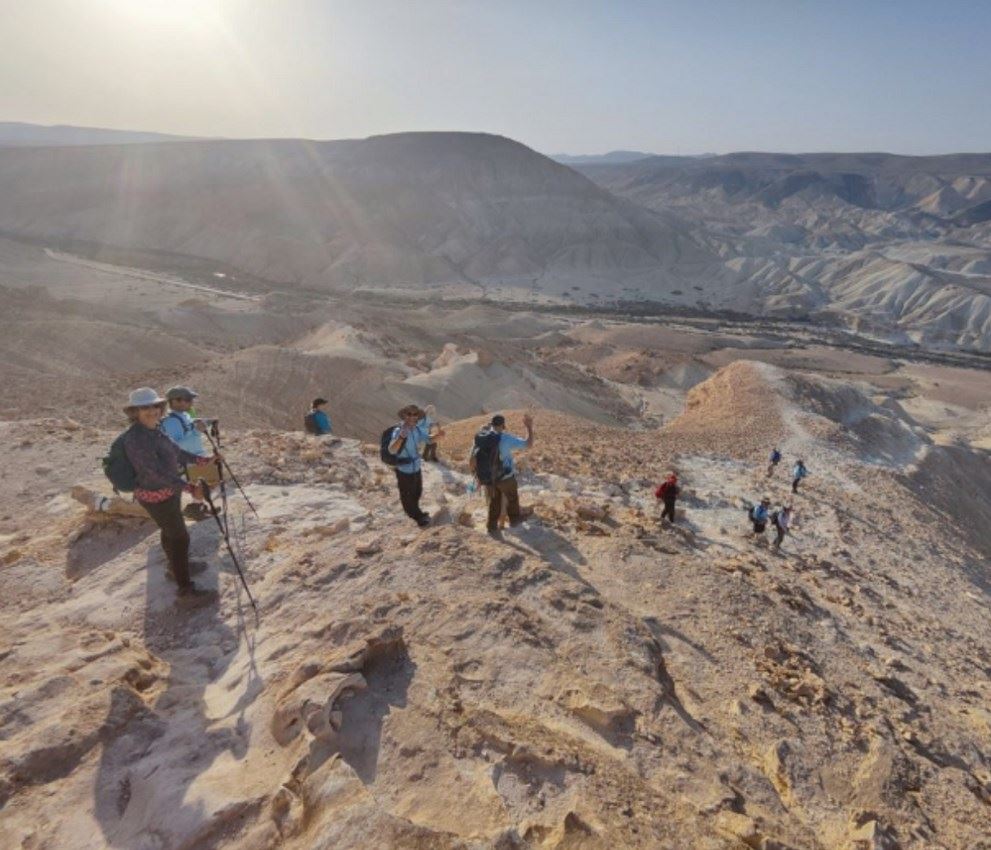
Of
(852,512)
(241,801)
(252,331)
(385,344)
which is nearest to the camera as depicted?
(241,801)

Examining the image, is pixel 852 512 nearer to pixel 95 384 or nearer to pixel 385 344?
pixel 95 384

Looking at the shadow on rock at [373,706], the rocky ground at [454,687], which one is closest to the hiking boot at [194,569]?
the rocky ground at [454,687]

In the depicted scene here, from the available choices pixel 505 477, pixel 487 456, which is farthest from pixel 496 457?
pixel 505 477

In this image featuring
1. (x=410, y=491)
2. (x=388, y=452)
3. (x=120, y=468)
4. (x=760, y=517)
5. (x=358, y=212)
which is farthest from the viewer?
(x=358, y=212)

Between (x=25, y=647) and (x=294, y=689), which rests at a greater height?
(x=294, y=689)

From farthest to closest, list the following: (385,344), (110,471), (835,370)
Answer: (835,370) < (385,344) < (110,471)

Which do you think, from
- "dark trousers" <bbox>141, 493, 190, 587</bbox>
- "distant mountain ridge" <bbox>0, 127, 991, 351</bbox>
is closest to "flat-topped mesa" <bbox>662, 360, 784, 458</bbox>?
"dark trousers" <bbox>141, 493, 190, 587</bbox>

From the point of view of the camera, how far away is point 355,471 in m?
8.88

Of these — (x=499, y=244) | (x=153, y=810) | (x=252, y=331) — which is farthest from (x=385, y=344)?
(x=499, y=244)

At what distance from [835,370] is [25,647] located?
5138 centimetres

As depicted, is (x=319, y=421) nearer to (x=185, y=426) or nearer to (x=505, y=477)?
(x=185, y=426)

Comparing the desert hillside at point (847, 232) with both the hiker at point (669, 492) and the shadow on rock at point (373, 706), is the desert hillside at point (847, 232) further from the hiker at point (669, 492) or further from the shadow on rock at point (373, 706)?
the shadow on rock at point (373, 706)

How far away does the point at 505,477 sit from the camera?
6543mm

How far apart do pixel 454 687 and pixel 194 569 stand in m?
2.90
